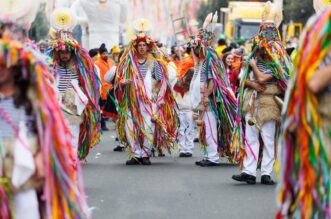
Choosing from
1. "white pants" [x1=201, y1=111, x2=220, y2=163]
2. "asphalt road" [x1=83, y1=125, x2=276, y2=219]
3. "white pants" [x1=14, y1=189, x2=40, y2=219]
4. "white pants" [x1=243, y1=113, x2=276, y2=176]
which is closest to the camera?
"white pants" [x1=14, y1=189, x2=40, y2=219]

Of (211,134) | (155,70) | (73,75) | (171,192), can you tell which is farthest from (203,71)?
(171,192)

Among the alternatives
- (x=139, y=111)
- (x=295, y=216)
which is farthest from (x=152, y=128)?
(x=295, y=216)

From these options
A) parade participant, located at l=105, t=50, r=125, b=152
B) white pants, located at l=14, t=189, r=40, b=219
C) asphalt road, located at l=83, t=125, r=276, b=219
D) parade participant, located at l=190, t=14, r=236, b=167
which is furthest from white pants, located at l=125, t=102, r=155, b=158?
white pants, located at l=14, t=189, r=40, b=219

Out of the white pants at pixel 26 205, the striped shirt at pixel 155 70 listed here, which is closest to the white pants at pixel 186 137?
the striped shirt at pixel 155 70

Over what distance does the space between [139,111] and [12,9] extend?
6542 mm

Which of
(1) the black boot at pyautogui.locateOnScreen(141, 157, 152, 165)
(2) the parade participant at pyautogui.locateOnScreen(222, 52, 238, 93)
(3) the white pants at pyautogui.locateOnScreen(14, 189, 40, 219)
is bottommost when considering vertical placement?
(1) the black boot at pyautogui.locateOnScreen(141, 157, 152, 165)

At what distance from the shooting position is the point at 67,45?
1107cm

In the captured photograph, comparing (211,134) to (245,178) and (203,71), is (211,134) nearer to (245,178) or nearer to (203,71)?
(203,71)

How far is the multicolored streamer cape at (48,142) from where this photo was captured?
611 centimetres

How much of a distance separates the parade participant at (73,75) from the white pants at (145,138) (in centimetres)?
204

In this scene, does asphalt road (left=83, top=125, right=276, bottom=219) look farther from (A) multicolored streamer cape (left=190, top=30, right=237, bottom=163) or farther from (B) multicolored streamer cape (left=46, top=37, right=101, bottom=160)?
(B) multicolored streamer cape (left=46, top=37, right=101, bottom=160)

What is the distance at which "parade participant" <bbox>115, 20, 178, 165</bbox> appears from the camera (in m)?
13.4

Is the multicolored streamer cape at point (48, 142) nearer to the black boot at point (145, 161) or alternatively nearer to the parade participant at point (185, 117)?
the black boot at point (145, 161)

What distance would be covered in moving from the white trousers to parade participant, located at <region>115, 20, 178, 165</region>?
691 mm
